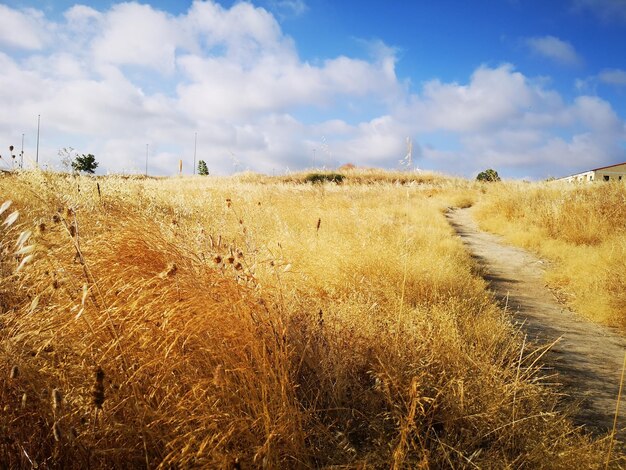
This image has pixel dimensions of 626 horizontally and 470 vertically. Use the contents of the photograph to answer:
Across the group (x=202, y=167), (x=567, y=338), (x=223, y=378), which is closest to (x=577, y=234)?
(x=567, y=338)

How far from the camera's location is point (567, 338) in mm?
3754

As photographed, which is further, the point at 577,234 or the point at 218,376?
the point at 577,234

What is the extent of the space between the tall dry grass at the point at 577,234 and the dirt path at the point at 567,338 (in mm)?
266

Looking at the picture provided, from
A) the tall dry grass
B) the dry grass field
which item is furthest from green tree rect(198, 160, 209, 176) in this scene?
the dry grass field

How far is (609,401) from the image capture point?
2.55 m

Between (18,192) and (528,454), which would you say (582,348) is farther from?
(18,192)

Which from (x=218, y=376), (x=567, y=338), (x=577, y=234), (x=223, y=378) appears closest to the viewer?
(x=218, y=376)

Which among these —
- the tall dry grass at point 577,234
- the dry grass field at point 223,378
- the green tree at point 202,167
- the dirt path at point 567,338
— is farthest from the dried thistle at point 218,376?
the green tree at point 202,167

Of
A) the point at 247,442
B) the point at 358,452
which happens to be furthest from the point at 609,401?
the point at 247,442

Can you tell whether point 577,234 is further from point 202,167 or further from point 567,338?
point 202,167

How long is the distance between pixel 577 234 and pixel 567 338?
4899 millimetres

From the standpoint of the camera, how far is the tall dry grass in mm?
4672

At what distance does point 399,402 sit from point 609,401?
1622 millimetres

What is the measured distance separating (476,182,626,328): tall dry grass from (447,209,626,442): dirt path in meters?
0.27
